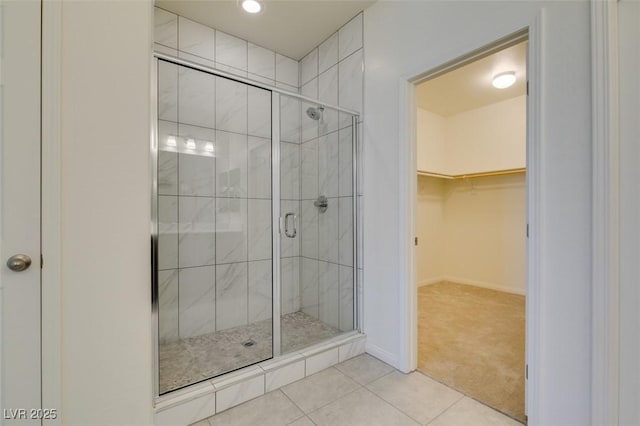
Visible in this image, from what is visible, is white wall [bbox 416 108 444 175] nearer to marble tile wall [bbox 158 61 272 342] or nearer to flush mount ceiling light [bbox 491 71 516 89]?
flush mount ceiling light [bbox 491 71 516 89]

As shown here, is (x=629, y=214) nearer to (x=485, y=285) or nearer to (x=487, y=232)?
(x=487, y=232)

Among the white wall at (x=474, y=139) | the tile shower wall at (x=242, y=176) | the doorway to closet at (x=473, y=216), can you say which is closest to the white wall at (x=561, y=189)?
the doorway to closet at (x=473, y=216)

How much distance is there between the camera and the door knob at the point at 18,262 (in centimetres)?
113

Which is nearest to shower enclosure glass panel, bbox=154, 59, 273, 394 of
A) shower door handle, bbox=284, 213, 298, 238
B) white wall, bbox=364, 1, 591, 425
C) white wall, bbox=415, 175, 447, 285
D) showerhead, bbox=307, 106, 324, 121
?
shower door handle, bbox=284, 213, 298, 238

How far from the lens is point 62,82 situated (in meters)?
1.21

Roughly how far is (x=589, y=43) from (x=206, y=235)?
2.59 m

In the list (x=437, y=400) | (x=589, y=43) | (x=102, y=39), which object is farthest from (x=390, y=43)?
(x=437, y=400)

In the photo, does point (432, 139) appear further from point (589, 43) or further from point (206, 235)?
point (206, 235)

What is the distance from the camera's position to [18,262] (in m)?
1.14

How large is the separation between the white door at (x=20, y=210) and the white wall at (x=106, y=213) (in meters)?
0.09

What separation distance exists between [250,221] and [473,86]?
3025 mm

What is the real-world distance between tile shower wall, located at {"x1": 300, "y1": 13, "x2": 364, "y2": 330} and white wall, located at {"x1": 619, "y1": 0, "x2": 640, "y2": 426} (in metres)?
1.55

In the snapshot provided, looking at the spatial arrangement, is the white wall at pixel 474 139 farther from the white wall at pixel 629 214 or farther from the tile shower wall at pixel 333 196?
the white wall at pixel 629 214

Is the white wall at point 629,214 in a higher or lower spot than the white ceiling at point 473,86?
lower
